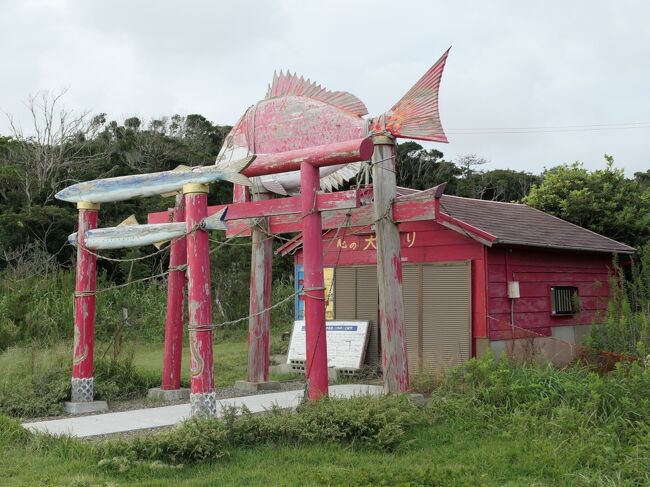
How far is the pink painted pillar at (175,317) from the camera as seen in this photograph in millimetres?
9992

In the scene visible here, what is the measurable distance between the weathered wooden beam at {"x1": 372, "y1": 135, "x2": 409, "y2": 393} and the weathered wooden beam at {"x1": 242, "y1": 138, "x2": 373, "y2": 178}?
690 mm

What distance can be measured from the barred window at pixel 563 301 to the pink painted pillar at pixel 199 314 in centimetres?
692

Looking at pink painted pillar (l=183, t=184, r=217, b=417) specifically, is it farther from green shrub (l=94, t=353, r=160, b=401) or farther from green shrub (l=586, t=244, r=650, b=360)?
green shrub (l=586, t=244, r=650, b=360)

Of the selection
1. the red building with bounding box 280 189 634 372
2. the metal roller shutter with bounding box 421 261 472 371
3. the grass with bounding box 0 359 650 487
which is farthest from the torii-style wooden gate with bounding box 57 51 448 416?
the metal roller shutter with bounding box 421 261 472 371

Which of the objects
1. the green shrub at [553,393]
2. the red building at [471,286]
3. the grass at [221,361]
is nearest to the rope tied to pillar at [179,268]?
the grass at [221,361]

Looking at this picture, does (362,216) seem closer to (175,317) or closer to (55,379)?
(175,317)

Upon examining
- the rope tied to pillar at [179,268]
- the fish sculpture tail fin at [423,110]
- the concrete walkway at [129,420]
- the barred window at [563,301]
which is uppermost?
the fish sculpture tail fin at [423,110]

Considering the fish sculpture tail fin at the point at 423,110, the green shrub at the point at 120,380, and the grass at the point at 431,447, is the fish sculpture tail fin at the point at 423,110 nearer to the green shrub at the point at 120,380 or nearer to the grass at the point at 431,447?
the grass at the point at 431,447

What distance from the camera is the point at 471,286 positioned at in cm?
1093

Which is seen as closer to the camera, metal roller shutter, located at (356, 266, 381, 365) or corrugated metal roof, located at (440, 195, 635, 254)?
corrugated metal roof, located at (440, 195, 635, 254)

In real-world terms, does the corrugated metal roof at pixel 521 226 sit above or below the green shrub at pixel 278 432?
above

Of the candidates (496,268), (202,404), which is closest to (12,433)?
(202,404)

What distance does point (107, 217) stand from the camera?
80.6ft

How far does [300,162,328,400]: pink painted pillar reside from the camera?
26.0 feet
